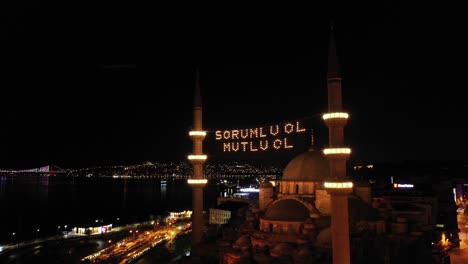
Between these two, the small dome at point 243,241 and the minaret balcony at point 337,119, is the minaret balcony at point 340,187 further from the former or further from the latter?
the small dome at point 243,241

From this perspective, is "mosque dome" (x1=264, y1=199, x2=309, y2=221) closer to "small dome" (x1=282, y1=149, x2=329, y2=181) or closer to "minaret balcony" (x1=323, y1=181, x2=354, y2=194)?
"small dome" (x1=282, y1=149, x2=329, y2=181)

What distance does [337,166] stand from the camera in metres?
22.7

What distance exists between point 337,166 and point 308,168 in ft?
34.0

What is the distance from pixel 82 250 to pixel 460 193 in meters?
64.6

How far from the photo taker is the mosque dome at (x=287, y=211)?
29891mm

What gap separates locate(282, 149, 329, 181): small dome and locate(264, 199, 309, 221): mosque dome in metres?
2.40

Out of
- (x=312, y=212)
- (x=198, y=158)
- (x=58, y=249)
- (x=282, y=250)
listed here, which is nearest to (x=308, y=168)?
(x=312, y=212)

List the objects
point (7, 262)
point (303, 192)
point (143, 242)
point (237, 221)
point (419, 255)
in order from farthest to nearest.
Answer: point (143, 242) < point (7, 262) < point (237, 221) < point (303, 192) < point (419, 255)

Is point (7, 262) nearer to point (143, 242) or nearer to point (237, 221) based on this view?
point (143, 242)

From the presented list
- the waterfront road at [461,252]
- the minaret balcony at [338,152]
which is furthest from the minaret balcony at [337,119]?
the waterfront road at [461,252]

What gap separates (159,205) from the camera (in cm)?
13062

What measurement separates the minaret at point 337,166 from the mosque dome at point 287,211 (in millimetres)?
7938

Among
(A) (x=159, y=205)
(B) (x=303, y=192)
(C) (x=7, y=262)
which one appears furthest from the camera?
(A) (x=159, y=205)

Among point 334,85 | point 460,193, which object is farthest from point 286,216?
point 460,193
